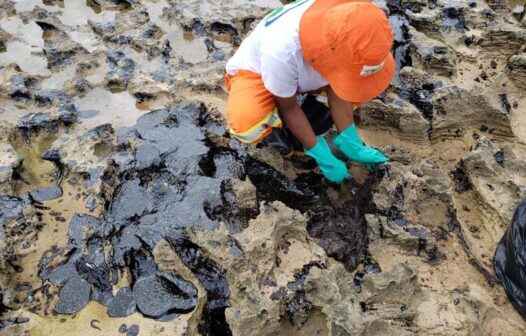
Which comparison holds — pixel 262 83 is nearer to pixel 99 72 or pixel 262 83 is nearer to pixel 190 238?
pixel 190 238

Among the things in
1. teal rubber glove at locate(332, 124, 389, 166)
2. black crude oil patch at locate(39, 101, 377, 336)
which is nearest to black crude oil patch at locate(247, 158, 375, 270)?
black crude oil patch at locate(39, 101, 377, 336)

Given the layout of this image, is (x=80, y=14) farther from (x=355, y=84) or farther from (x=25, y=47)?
(x=355, y=84)

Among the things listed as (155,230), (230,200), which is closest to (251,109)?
(230,200)

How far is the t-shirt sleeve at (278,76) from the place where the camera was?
6.12ft

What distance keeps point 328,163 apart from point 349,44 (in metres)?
0.67

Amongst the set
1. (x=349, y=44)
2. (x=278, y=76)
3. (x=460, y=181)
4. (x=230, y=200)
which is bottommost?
(x=460, y=181)

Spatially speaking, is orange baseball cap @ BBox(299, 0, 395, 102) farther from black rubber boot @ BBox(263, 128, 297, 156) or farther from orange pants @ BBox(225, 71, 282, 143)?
black rubber boot @ BBox(263, 128, 297, 156)

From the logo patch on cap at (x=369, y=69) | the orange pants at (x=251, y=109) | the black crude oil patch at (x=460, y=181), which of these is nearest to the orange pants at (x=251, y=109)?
the orange pants at (x=251, y=109)

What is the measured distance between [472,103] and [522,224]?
1.07 m

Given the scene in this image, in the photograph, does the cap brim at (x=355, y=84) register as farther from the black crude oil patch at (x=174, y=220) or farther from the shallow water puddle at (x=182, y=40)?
the shallow water puddle at (x=182, y=40)

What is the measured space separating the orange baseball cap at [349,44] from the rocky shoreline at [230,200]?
1.91ft

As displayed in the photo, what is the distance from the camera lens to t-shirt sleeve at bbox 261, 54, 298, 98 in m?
1.87

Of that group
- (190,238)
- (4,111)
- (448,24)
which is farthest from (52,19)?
(448,24)

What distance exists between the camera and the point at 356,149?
2.18m
